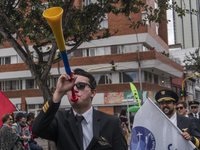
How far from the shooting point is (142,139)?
4.19 metres

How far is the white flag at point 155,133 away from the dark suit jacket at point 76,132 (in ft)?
4.96

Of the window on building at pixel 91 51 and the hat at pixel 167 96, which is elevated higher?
the window on building at pixel 91 51

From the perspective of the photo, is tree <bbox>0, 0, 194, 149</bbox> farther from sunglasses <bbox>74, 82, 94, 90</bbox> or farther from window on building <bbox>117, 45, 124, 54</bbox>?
window on building <bbox>117, 45, 124, 54</bbox>

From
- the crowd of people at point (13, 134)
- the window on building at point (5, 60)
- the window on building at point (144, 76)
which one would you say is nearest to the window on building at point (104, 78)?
the window on building at point (144, 76)

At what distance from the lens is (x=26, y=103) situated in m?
35.6

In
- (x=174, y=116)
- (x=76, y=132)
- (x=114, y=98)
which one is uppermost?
(x=76, y=132)

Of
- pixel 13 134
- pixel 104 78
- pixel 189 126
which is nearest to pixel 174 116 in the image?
pixel 189 126

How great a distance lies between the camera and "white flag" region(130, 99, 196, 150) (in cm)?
406

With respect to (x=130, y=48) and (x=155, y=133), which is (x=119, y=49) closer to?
(x=130, y=48)

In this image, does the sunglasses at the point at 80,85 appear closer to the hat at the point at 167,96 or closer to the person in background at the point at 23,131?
the hat at the point at 167,96

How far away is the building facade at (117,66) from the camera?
3098cm

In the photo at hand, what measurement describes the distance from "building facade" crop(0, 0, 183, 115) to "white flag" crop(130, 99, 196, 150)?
25.5 meters

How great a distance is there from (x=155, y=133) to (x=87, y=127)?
1752 mm

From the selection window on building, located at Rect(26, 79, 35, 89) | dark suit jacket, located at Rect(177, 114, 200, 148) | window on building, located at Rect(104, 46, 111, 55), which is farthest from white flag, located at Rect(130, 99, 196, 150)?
window on building, located at Rect(26, 79, 35, 89)
